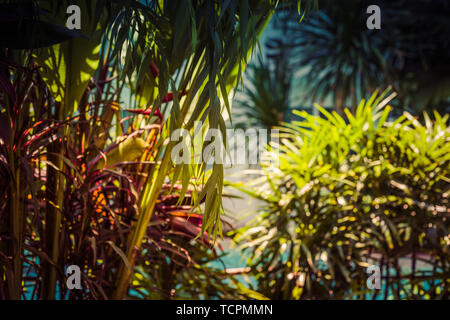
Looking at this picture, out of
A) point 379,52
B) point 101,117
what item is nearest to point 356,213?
point 101,117

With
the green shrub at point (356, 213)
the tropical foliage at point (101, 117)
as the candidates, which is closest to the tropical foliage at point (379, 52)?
the green shrub at point (356, 213)

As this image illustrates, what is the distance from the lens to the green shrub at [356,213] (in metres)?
1.52

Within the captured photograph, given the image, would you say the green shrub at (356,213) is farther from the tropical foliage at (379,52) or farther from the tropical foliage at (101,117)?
the tropical foliage at (379,52)

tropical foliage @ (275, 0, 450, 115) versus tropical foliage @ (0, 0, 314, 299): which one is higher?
tropical foliage @ (275, 0, 450, 115)

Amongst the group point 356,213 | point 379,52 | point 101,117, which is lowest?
point 356,213

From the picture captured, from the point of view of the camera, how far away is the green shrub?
59.7 inches

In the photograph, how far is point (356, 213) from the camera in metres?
1.55

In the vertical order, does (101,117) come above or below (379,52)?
below

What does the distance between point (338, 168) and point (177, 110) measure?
109 centimetres

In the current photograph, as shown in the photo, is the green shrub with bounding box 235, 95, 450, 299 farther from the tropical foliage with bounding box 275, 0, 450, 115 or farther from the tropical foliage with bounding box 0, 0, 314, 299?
the tropical foliage with bounding box 275, 0, 450, 115

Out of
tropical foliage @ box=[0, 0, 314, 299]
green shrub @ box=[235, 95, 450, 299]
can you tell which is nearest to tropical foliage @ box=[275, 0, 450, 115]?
green shrub @ box=[235, 95, 450, 299]

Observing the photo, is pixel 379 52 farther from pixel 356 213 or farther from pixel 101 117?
pixel 101 117

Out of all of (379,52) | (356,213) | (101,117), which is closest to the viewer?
(101,117)

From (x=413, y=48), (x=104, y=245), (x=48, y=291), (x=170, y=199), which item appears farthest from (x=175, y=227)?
(x=413, y=48)
